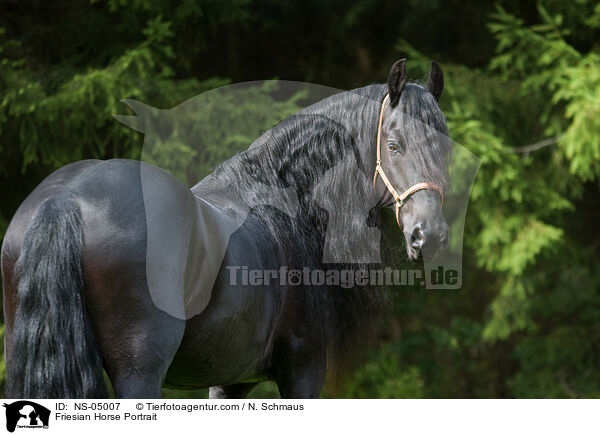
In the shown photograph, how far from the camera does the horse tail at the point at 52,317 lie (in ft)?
6.25

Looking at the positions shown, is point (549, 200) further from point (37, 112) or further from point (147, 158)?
point (37, 112)

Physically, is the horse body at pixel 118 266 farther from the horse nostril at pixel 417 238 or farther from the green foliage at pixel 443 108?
the green foliage at pixel 443 108

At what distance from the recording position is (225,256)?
7.56 ft

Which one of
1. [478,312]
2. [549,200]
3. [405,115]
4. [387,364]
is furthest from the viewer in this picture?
[478,312]

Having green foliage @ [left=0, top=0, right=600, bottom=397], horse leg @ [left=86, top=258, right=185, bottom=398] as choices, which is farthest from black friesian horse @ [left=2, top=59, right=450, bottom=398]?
green foliage @ [left=0, top=0, right=600, bottom=397]

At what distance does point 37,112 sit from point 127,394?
170 inches

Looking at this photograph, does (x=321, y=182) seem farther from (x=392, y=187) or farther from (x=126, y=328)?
(x=126, y=328)

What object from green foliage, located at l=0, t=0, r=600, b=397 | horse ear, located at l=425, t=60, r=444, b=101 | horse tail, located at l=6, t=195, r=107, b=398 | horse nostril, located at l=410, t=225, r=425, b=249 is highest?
green foliage, located at l=0, t=0, r=600, b=397

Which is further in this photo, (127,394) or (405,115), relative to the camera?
(405,115)

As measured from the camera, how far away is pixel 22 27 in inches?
248

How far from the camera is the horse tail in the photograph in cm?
191

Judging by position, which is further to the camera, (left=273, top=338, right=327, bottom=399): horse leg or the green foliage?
the green foliage

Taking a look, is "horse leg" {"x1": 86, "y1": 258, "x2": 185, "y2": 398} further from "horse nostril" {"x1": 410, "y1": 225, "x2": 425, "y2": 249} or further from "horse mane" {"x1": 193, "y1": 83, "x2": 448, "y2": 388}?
"horse nostril" {"x1": 410, "y1": 225, "x2": 425, "y2": 249}
